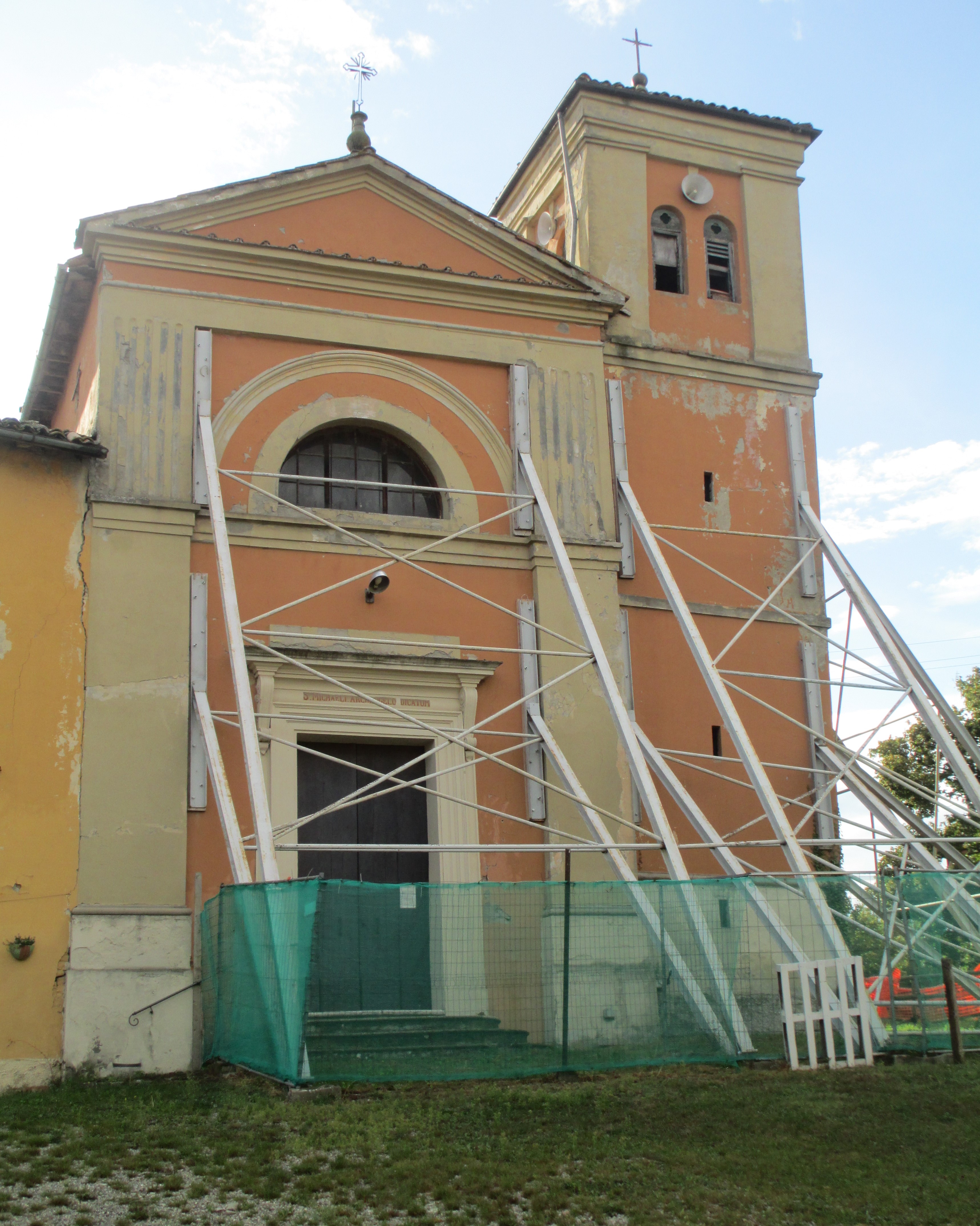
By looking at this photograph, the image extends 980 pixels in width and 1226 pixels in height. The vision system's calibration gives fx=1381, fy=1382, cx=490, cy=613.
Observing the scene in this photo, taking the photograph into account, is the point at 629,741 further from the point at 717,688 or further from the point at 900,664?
the point at 900,664

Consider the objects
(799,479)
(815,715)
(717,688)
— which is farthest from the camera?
(799,479)

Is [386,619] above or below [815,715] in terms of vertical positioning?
above

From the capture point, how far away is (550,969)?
11023 mm

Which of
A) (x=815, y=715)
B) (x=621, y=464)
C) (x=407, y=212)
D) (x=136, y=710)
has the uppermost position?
(x=407, y=212)

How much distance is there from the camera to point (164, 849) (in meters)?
12.6

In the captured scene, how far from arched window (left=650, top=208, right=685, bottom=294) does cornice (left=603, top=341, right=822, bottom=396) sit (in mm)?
1016

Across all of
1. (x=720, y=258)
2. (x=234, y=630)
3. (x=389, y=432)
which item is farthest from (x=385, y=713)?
(x=720, y=258)

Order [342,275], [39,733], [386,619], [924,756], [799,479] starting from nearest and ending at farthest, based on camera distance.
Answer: [39,733], [386,619], [342,275], [799,479], [924,756]

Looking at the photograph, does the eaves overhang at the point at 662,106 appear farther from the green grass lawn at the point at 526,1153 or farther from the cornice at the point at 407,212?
the green grass lawn at the point at 526,1153

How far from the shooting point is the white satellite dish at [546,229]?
1845cm

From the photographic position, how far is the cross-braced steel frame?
37.1ft

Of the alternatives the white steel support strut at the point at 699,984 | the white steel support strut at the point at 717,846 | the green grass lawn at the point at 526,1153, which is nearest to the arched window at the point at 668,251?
the white steel support strut at the point at 717,846

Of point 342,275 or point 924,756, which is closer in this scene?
point 342,275

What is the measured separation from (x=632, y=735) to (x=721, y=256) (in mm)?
7674
